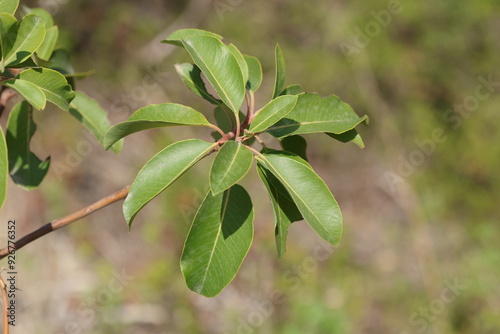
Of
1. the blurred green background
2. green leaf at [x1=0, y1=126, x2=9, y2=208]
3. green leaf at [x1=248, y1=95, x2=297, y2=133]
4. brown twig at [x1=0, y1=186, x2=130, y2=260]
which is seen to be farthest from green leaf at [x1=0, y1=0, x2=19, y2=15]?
the blurred green background

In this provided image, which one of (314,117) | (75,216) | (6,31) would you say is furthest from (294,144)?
(6,31)

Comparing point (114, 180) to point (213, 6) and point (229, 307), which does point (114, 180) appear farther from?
point (213, 6)

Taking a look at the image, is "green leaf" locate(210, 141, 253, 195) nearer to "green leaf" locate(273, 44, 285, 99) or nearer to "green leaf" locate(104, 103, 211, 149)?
"green leaf" locate(104, 103, 211, 149)

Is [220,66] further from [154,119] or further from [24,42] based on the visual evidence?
[24,42]

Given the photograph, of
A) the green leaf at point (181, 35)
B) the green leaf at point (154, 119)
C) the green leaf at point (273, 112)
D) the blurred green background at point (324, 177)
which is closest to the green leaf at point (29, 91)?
the green leaf at point (154, 119)

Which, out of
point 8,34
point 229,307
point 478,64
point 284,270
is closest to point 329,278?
point 284,270

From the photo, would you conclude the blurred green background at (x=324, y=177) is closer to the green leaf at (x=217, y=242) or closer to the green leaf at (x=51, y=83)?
the green leaf at (x=51, y=83)
